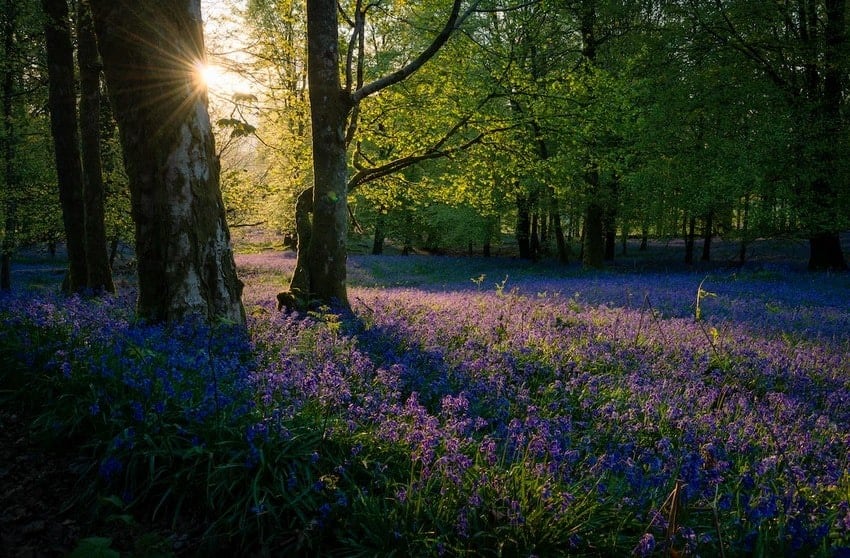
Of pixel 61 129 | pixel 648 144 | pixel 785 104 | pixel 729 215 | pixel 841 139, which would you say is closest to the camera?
pixel 61 129

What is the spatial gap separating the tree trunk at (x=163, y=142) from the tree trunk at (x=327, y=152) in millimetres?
2501

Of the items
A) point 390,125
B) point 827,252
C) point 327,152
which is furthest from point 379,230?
point 327,152

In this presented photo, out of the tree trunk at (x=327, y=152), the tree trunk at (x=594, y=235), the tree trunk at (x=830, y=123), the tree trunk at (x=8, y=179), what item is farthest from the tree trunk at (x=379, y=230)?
the tree trunk at (x=327, y=152)

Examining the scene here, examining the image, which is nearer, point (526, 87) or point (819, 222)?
point (526, 87)

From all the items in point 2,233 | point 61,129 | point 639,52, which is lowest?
point 2,233

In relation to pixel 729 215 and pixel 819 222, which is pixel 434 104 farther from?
pixel 729 215

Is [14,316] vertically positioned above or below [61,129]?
below

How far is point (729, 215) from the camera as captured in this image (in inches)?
939

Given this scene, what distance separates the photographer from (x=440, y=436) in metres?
3.29

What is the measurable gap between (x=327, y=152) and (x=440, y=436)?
6.20 m

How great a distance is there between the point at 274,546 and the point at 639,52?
23.0 metres

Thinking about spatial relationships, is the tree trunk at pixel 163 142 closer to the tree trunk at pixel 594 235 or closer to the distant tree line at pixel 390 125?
the distant tree line at pixel 390 125

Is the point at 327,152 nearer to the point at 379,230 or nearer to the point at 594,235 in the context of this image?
the point at 594,235

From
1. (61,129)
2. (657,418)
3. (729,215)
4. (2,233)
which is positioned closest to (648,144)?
(729,215)
